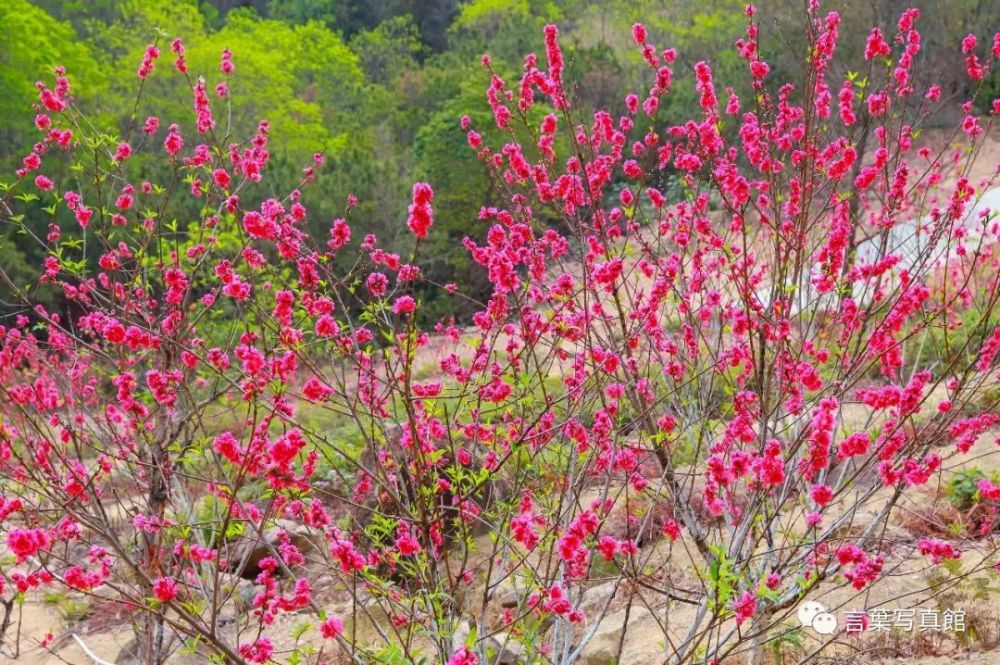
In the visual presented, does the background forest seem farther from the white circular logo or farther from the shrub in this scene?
the white circular logo

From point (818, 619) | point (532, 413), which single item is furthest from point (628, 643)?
point (532, 413)

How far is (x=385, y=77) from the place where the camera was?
114 feet

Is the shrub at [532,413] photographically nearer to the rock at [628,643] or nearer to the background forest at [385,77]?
the rock at [628,643]

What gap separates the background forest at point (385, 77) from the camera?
57.7 ft

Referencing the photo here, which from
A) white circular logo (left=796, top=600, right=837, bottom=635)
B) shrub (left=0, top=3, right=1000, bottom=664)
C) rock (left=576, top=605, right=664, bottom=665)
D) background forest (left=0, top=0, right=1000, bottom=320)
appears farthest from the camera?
background forest (left=0, top=0, right=1000, bottom=320)

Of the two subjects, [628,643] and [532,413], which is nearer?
[532,413]

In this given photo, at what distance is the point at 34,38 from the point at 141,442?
1811 centimetres

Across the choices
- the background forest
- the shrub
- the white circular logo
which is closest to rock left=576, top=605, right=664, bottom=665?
the shrub

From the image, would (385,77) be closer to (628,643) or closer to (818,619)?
(628,643)

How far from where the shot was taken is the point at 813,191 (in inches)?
143

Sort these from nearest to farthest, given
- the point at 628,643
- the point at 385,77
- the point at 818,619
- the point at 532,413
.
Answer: the point at 532,413
the point at 818,619
the point at 628,643
the point at 385,77

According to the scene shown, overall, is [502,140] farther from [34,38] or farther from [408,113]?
[34,38]

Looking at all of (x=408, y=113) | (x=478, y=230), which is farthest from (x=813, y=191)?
(x=408, y=113)

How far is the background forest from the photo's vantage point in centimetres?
1759
